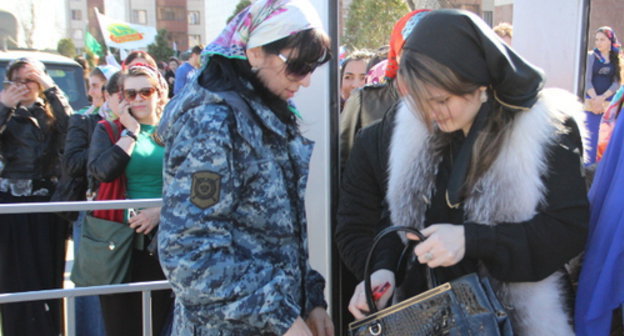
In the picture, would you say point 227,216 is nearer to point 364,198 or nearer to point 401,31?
point 364,198

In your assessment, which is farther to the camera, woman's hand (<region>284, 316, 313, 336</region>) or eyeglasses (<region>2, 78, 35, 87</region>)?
eyeglasses (<region>2, 78, 35, 87</region>)

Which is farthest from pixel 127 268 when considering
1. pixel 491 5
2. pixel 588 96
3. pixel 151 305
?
pixel 588 96

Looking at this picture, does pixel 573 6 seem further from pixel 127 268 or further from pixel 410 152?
pixel 127 268

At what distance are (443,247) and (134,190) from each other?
1.92 metres

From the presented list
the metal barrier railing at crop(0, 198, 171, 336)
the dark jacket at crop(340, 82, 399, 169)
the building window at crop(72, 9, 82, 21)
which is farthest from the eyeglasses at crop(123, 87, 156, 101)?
the building window at crop(72, 9, 82, 21)

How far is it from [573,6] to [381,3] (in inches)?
40.7

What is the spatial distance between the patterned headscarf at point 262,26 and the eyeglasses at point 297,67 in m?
0.06

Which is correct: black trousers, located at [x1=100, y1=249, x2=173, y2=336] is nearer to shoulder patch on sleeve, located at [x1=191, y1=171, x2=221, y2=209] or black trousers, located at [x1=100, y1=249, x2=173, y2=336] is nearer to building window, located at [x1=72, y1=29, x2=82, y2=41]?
shoulder patch on sleeve, located at [x1=191, y1=171, x2=221, y2=209]

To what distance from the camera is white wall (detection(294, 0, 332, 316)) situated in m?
2.18

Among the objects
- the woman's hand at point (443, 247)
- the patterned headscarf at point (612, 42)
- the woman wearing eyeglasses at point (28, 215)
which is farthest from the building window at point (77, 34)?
the woman's hand at point (443, 247)

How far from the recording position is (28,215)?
3.27 meters

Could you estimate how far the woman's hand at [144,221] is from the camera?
2.60 metres

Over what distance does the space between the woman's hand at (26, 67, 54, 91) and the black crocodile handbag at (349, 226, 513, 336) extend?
3.18 metres

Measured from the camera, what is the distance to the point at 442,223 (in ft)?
4.73
